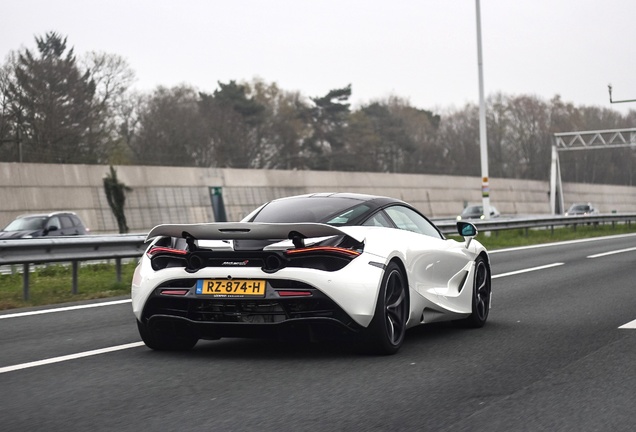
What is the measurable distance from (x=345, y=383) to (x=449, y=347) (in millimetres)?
1876

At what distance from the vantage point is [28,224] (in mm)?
25797

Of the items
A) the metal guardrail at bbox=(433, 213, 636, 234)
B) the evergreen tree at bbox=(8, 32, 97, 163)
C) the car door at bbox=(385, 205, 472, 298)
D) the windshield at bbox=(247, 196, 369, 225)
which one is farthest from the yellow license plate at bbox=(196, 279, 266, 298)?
the evergreen tree at bbox=(8, 32, 97, 163)

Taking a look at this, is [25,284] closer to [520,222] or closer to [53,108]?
[520,222]

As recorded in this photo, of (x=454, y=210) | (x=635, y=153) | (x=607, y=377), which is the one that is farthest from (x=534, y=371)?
(x=635, y=153)

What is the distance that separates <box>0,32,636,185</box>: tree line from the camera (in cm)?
6062

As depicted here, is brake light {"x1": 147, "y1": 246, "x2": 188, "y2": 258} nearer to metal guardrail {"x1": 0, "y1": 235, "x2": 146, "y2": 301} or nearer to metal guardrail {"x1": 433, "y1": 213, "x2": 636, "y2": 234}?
metal guardrail {"x1": 0, "y1": 235, "x2": 146, "y2": 301}

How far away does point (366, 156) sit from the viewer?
97.7 metres

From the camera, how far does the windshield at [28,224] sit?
25.5 m

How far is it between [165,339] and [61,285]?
7.81 meters

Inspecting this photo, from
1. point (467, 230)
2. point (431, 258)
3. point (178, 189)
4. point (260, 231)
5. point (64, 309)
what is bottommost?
point (178, 189)

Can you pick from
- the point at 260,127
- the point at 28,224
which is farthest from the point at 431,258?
the point at 260,127

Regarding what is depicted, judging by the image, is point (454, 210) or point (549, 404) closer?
point (549, 404)

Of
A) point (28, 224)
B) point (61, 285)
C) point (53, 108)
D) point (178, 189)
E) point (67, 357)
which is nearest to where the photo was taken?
point (67, 357)

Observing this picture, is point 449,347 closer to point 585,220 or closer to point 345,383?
point 345,383
